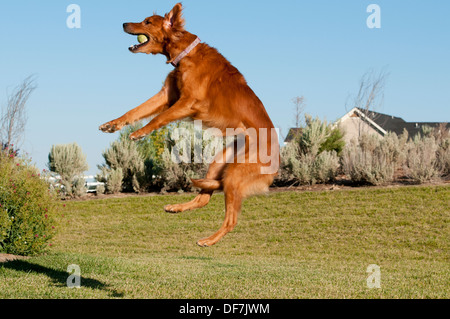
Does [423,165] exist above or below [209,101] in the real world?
below

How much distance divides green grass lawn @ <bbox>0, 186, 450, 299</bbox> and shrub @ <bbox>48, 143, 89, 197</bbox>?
1159mm

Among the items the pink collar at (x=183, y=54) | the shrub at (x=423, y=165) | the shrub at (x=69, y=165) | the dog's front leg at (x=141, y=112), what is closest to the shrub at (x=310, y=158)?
the shrub at (x=423, y=165)

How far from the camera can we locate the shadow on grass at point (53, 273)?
708 centimetres

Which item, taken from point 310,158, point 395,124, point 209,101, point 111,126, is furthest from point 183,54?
point 395,124

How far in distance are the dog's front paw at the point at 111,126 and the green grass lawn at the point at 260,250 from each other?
9.62ft

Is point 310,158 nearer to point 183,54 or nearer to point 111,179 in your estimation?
point 111,179

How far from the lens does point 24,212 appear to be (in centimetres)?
915

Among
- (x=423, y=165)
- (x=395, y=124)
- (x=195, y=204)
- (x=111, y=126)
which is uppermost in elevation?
(x=395, y=124)

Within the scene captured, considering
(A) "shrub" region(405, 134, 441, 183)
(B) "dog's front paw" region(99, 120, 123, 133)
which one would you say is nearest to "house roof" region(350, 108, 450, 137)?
(A) "shrub" region(405, 134, 441, 183)

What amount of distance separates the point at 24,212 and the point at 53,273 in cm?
169

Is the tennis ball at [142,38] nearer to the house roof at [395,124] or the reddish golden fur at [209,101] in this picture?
the reddish golden fur at [209,101]

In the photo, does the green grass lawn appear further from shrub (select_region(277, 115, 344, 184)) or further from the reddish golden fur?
the reddish golden fur

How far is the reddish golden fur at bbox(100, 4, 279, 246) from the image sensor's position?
4109mm

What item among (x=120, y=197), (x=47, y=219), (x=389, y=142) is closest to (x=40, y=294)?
(x=47, y=219)
